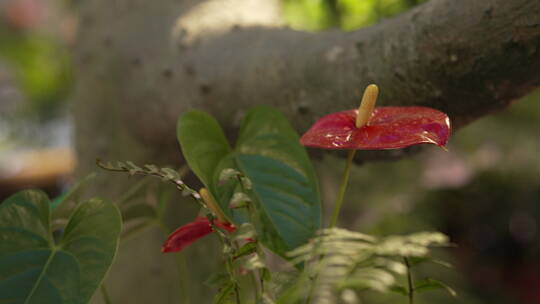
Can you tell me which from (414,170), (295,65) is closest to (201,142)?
(295,65)

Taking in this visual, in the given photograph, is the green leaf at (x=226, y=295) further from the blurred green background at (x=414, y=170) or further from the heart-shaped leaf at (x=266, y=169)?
the blurred green background at (x=414, y=170)

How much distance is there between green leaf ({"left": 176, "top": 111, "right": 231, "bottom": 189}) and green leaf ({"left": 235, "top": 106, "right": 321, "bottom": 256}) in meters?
0.02

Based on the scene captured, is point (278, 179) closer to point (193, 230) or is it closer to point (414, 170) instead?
point (193, 230)

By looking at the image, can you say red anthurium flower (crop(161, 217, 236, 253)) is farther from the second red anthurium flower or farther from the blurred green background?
the blurred green background

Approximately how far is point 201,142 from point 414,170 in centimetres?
116

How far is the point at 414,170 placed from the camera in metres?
1.48

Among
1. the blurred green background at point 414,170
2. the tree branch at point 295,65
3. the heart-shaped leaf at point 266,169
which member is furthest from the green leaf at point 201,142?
the blurred green background at point 414,170

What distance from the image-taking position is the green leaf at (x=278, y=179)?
0.35 m

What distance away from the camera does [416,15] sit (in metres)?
0.44

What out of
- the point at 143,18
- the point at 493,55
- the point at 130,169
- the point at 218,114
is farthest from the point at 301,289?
the point at 143,18

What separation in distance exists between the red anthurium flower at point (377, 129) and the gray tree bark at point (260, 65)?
91mm

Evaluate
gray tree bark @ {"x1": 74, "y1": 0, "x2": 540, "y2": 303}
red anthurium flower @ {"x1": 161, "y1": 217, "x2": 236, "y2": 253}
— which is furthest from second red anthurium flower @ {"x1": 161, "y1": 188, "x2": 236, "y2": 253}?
gray tree bark @ {"x1": 74, "y1": 0, "x2": 540, "y2": 303}

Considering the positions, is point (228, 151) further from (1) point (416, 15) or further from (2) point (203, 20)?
(2) point (203, 20)

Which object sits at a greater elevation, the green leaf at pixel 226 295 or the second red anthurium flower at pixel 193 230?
the second red anthurium flower at pixel 193 230
